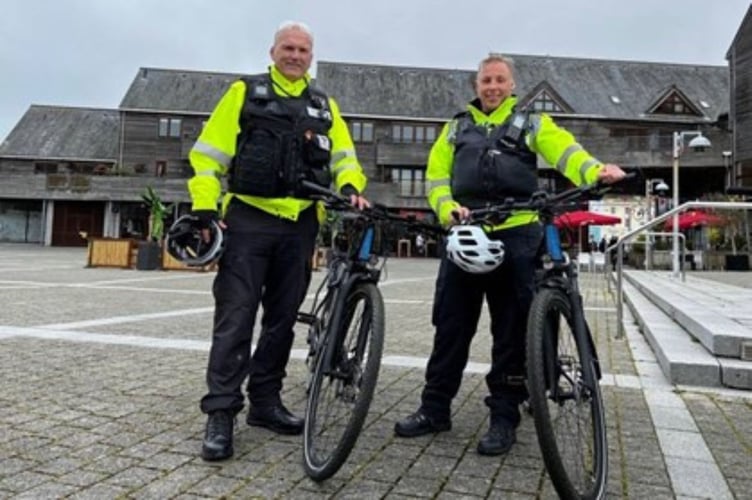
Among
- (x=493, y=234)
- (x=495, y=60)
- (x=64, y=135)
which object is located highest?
(x=64, y=135)

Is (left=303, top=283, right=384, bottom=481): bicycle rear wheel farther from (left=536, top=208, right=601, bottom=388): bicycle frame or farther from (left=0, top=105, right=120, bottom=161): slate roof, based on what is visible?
(left=0, top=105, right=120, bottom=161): slate roof

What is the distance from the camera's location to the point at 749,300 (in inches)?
305

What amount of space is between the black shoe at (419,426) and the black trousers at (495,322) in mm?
34

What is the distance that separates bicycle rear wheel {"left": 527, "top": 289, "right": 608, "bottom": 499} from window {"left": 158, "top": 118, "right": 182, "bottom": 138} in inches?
1760

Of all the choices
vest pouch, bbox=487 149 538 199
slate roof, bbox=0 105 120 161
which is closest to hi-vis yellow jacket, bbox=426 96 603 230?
vest pouch, bbox=487 149 538 199

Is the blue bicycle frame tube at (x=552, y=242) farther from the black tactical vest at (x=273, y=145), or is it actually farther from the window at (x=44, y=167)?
the window at (x=44, y=167)

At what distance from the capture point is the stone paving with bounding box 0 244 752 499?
9.10ft

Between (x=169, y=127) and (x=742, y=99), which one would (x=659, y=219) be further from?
(x=169, y=127)

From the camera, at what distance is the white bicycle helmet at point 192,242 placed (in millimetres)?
3219

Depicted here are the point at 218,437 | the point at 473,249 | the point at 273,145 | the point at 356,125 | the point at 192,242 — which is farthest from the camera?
the point at 356,125

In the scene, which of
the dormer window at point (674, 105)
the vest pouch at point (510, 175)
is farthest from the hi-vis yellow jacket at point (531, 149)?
the dormer window at point (674, 105)

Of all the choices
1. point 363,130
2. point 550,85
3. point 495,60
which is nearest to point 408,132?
point 363,130

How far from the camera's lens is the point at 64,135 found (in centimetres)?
4775

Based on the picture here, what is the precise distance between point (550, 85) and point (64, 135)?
34.6 meters
